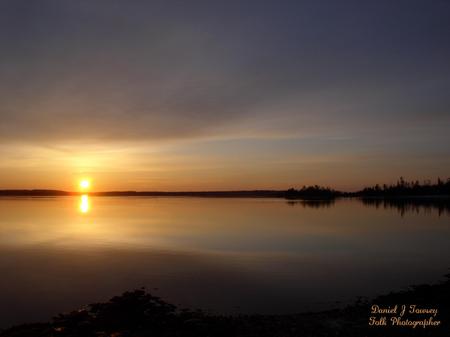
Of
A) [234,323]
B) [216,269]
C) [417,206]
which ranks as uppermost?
[234,323]

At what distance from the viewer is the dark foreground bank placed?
381 inches

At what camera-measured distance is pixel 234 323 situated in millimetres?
10352

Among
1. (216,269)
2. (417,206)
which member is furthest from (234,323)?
(417,206)

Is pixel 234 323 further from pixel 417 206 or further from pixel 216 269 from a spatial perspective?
pixel 417 206

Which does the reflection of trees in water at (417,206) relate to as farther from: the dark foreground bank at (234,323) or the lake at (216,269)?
the dark foreground bank at (234,323)

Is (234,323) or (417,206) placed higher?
(234,323)

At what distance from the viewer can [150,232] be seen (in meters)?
36.2

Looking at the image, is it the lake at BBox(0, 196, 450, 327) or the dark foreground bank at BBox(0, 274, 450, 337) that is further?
the lake at BBox(0, 196, 450, 327)

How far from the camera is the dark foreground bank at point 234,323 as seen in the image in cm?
967

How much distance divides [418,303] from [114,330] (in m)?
9.09

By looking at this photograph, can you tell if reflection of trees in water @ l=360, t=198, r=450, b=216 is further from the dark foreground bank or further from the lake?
the dark foreground bank

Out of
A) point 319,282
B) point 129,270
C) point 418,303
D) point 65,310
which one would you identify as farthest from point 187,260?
point 418,303

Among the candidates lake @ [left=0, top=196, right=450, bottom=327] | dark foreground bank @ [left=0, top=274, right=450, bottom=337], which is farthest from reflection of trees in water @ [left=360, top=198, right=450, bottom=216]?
dark foreground bank @ [left=0, top=274, right=450, bottom=337]

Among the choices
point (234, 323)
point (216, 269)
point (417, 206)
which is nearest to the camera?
point (234, 323)
